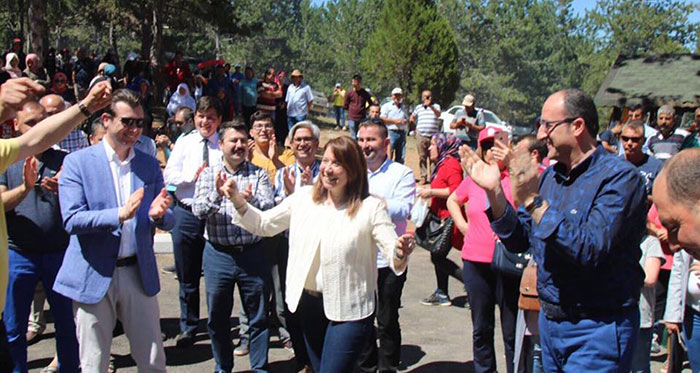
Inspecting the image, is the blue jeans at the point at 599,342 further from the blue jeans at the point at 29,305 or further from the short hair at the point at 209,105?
the short hair at the point at 209,105

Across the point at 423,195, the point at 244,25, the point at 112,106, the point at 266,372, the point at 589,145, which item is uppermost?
the point at 244,25

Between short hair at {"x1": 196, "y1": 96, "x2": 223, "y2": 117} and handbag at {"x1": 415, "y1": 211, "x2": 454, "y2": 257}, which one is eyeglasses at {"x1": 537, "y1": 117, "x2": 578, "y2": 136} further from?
short hair at {"x1": 196, "y1": 96, "x2": 223, "y2": 117}

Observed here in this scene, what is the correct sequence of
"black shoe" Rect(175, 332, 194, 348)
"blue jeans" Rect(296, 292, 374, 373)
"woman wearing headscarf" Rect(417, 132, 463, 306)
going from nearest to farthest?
"blue jeans" Rect(296, 292, 374, 373), "black shoe" Rect(175, 332, 194, 348), "woman wearing headscarf" Rect(417, 132, 463, 306)

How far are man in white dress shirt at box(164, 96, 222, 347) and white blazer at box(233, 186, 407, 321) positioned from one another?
2132 mm

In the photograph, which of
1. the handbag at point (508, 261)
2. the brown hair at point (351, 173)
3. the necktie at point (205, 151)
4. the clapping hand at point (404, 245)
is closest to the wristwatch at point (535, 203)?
the clapping hand at point (404, 245)

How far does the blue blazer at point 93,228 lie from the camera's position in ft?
14.4

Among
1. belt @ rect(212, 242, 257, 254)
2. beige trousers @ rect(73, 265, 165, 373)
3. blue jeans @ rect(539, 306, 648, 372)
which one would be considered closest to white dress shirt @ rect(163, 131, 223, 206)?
belt @ rect(212, 242, 257, 254)

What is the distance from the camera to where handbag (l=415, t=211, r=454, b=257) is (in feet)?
22.9

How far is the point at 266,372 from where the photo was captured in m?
5.64

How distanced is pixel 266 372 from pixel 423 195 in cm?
197

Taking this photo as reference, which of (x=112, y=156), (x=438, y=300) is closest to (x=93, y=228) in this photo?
(x=112, y=156)

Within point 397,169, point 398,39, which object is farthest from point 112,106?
point 398,39

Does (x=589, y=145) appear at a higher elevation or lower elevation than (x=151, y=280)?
higher

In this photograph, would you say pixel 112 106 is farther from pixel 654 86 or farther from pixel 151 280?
pixel 654 86
